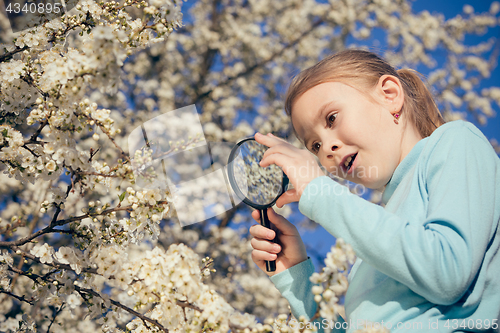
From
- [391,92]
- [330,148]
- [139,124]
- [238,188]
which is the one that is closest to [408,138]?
[391,92]

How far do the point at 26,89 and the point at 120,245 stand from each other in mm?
860

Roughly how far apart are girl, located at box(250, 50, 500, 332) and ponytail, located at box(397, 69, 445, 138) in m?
0.01

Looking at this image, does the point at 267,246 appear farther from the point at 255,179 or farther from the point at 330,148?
the point at 330,148

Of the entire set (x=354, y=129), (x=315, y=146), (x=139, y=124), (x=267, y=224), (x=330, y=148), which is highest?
(x=354, y=129)

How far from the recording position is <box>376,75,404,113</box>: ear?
1730 millimetres

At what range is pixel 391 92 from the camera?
1.80 metres

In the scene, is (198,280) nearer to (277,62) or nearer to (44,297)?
(44,297)

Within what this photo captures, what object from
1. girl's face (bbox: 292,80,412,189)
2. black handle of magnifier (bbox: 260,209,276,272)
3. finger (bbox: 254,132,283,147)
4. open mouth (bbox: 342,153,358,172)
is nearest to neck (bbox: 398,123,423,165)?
girl's face (bbox: 292,80,412,189)

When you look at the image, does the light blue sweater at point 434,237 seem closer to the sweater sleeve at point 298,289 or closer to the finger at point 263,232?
the sweater sleeve at point 298,289

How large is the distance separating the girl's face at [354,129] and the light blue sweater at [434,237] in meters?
0.24

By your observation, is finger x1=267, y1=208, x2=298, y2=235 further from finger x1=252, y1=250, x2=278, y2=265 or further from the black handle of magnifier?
finger x1=252, y1=250, x2=278, y2=265

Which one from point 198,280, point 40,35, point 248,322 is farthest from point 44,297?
point 40,35

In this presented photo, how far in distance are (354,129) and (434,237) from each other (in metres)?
0.65

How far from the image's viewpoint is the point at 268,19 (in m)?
6.60
